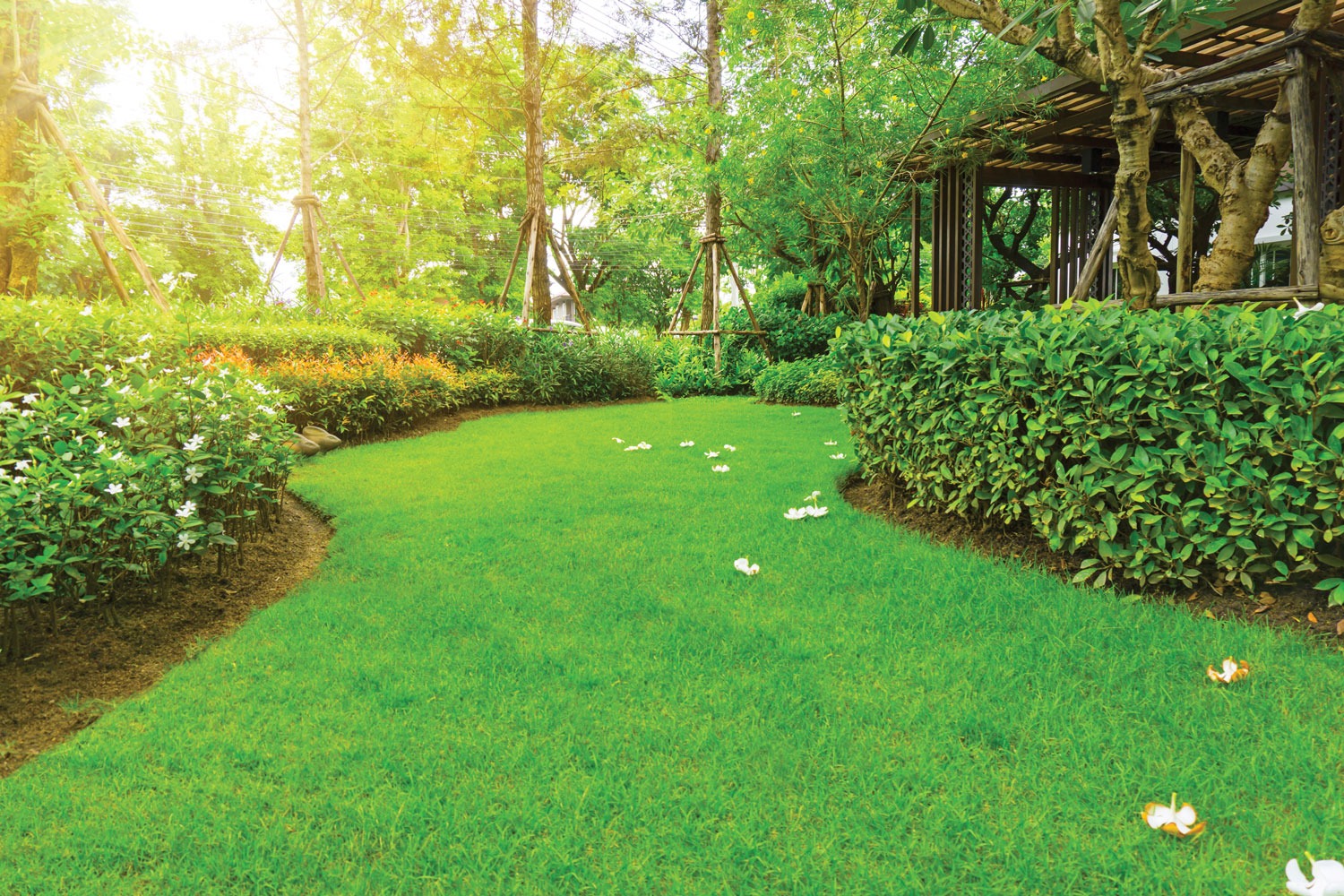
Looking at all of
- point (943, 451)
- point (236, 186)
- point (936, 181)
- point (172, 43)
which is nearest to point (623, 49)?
point (936, 181)

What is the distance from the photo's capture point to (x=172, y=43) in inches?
683

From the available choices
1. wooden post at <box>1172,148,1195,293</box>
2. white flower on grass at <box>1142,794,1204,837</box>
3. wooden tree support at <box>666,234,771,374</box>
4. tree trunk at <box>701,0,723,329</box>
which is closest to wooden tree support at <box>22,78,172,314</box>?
wooden tree support at <box>666,234,771,374</box>

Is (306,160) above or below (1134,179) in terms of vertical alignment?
above

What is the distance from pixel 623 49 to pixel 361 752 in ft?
53.1

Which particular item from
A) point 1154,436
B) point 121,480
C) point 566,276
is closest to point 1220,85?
point 1154,436

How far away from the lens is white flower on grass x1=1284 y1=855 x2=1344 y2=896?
1373 millimetres

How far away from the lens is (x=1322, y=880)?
4.59 feet

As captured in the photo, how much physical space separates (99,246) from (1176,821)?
9848mm

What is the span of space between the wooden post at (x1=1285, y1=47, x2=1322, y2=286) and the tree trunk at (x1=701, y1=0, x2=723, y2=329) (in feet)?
28.5

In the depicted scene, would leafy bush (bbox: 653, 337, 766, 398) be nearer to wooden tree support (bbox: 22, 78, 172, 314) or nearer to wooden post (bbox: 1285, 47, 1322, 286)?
wooden tree support (bbox: 22, 78, 172, 314)

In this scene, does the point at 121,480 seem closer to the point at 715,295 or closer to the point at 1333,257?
the point at 1333,257

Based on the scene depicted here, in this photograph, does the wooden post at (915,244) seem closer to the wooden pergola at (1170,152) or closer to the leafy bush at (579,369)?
the wooden pergola at (1170,152)

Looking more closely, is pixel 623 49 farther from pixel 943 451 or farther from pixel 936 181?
pixel 943 451

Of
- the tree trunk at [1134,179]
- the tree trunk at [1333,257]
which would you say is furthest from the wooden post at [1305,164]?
the tree trunk at [1134,179]
